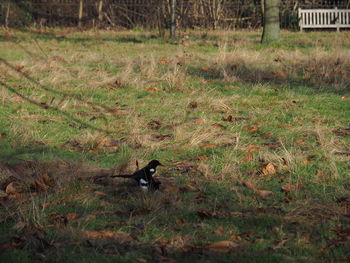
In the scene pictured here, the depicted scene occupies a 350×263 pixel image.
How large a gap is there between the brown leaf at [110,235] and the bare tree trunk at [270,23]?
1382 centimetres

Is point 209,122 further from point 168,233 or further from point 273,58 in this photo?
point 273,58

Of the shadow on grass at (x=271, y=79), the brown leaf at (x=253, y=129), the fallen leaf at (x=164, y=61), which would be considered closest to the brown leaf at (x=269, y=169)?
the brown leaf at (x=253, y=129)

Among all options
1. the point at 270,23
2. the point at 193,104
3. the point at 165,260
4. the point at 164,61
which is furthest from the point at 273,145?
the point at 270,23

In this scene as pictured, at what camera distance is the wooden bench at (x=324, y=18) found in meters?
24.7

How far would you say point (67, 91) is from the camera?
10289 mm

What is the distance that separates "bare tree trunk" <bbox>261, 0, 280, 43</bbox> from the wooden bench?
7.16 meters

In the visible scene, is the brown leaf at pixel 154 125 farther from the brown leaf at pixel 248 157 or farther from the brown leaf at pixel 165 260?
the brown leaf at pixel 165 260

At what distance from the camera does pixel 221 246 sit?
158 inches

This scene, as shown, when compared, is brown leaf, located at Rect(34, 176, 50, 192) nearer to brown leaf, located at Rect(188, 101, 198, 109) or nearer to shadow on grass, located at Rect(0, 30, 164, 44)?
brown leaf, located at Rect(188, 101, 198, 109)

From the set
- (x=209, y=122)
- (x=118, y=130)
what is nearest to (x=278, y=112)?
(x=209, y=122)

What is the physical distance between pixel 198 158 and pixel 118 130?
1.65 m

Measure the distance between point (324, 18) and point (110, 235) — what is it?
22228 millimetres

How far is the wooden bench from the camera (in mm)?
24656

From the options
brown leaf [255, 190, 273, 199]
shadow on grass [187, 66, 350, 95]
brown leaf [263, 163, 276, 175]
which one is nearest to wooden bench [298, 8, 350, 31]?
shadow on grass [187, 66, 350, 95]
